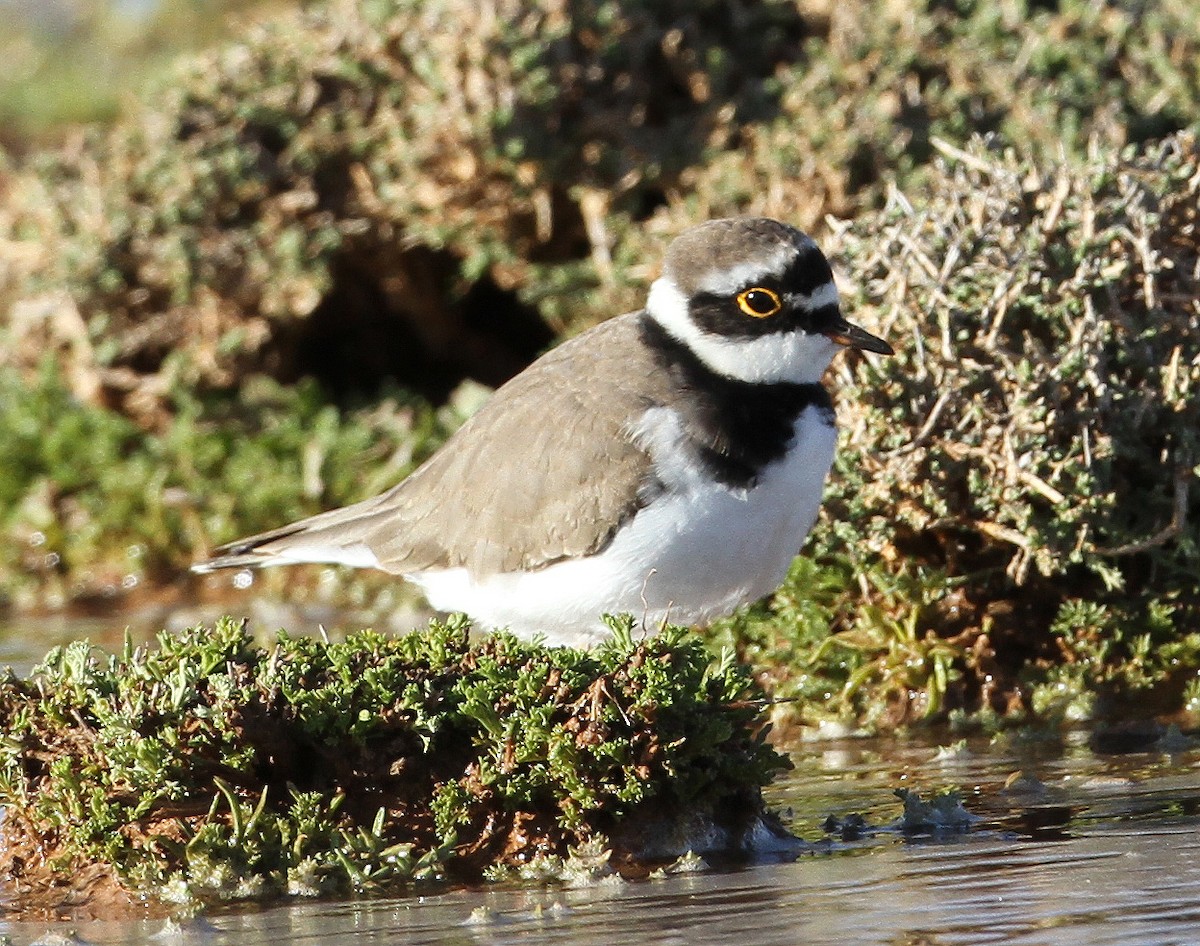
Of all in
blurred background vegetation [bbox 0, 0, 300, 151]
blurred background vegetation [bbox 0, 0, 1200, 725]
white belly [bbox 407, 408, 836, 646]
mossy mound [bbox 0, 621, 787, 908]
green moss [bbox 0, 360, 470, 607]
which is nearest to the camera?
mossy mound [bbox 0, 621, 787, 908]

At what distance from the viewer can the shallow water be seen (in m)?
4.72

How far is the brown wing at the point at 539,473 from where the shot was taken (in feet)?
22.0

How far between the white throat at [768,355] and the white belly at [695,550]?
0.66 feet

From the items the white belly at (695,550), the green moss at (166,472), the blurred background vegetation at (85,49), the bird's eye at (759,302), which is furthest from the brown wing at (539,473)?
the blurred background vegetation at (85,49)

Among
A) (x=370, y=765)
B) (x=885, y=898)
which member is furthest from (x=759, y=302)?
(x=885, y=898)

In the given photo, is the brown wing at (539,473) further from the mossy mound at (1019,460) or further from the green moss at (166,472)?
the green moss at (166,472)

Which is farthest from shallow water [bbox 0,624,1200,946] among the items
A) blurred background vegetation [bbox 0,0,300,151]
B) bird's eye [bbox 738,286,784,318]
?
blurred background vegetation [bbox 0,0,300,151]

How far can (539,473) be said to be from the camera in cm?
696

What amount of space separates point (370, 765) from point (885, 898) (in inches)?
61.3

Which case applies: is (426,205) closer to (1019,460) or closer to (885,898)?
(1019,460)

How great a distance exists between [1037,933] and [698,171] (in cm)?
669

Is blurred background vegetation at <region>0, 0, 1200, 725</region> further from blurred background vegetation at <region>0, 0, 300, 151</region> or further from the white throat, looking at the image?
blurred background vegetation at <region>0, 0, 300, 151</region>

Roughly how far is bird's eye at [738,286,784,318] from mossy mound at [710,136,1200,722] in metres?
0.72

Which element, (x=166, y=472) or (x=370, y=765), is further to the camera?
(x=166, y=472)
